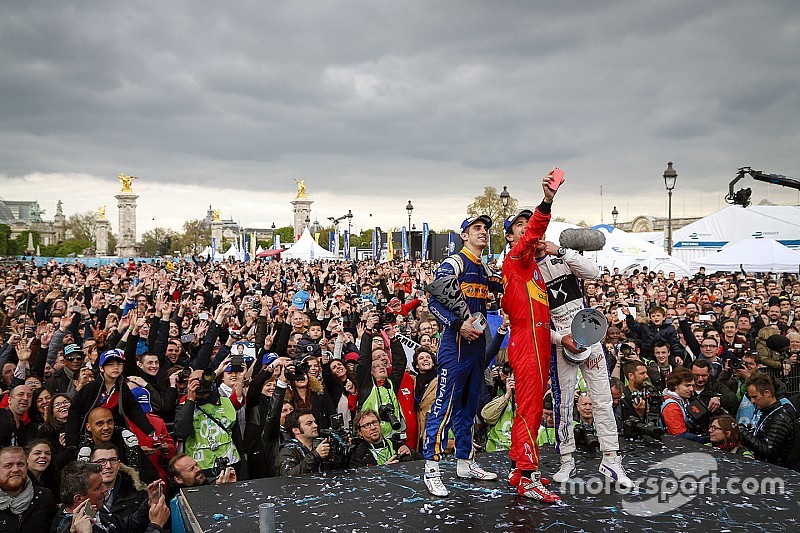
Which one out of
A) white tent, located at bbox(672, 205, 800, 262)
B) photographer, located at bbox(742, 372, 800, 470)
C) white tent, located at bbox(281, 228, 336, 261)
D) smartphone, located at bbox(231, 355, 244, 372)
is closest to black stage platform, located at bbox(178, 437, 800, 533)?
photographer, located at bbox(742, 372, 800, 470)

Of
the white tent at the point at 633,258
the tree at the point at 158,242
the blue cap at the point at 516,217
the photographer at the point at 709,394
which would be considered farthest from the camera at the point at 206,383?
the tree at the point at 158,242

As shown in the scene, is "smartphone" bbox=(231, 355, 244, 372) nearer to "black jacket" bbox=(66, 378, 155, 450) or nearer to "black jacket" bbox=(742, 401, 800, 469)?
"black jacket" bbox=(66, 378, 155, 450)

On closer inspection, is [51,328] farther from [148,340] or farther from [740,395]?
[740,395]

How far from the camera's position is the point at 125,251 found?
8319cm

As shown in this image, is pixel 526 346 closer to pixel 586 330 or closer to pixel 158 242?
pixel 586 330

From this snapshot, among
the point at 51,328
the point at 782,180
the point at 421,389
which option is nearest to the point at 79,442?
the point at 421,389

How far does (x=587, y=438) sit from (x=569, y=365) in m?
1.26

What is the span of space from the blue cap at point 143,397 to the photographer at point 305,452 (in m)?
1.37

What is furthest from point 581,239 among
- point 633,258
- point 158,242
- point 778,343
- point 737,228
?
point 158,242

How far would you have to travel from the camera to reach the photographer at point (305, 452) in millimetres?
5203

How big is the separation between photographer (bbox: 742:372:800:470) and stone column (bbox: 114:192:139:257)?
87746 millimetres

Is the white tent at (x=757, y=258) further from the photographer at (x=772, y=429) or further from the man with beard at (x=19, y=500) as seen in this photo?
the man with beard at (x=19, y=500)

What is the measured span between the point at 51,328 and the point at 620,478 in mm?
8071

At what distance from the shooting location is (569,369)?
4938 mm
